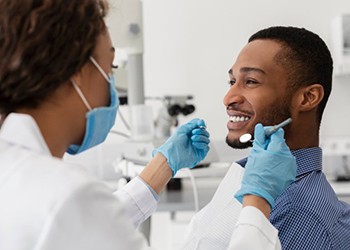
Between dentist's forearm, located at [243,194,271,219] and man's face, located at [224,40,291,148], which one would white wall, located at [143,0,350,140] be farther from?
dentist's forearm, located at [243,194,271,219]

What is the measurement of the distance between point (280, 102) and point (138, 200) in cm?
45

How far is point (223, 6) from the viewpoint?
3.36m

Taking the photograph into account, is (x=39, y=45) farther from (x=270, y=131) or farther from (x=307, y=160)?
(x=307, y=160)

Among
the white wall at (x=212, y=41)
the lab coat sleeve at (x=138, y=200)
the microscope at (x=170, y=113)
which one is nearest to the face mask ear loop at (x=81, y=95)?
the lab coat sleeve at (x=138, y=200)

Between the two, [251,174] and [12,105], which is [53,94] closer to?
[12,105]

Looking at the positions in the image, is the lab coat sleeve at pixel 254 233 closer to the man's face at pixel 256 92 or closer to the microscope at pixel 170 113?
the man's face at pixel 256 92

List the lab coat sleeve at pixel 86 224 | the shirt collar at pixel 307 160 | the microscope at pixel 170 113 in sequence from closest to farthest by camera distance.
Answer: the lab coat sleeve at pixel 86 224, the shirt collar at pixel 307 160, the microscope at pixel 170 113

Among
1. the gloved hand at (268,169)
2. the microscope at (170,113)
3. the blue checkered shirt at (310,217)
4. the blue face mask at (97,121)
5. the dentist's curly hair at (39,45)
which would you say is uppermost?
the dentist's curly hair at (39,45)

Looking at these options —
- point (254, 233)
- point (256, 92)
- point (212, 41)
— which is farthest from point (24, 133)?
point (212, 41)

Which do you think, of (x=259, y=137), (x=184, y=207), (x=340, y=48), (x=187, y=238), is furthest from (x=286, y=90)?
(x=340, y=48)

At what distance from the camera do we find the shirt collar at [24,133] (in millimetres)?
844

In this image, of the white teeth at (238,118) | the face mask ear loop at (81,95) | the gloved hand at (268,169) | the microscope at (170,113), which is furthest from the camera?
the microscope at (170,113)

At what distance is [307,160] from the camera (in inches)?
50.8

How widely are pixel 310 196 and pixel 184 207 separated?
1024mm
